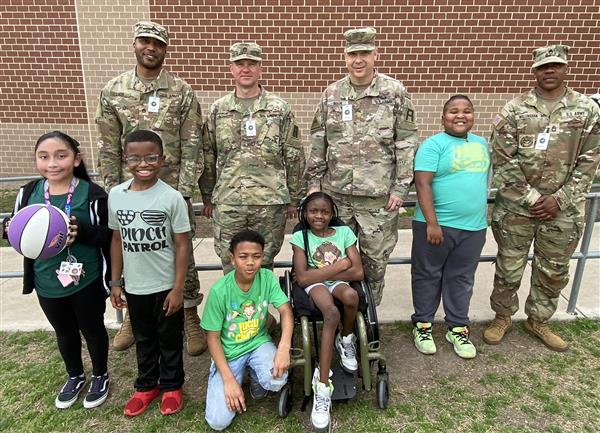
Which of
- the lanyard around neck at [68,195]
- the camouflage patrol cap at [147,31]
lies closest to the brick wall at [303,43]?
the camouflage patrol cap at [147,31]

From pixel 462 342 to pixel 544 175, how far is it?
1.34 metres

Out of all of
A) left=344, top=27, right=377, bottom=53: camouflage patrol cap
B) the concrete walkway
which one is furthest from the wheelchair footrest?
left=344, top=27, right=377, bottom=53: camouflage patrol cap

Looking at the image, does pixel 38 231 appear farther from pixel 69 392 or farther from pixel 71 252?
pixel 69 392

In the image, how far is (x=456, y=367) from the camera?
3.26 m

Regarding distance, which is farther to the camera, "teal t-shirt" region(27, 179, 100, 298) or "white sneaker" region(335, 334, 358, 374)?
"white sneaker" region(335, 334, 358, 374)

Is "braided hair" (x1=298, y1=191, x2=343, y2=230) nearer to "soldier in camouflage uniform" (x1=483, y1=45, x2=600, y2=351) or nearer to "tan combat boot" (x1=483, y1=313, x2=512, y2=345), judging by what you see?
"soldier in camouflage uniform" (x1=483, y1=45, x2=600, y2=351)

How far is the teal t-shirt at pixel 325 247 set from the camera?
3033 millimetres

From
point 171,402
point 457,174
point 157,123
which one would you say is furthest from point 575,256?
point 157,123

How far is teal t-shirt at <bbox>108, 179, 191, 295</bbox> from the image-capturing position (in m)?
2.60

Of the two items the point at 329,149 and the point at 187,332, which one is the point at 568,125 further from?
the point at 187,332

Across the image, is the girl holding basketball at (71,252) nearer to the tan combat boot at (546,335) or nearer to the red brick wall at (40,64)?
the tan combat boot at (546,335)

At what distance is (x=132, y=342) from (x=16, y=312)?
4.30 ft

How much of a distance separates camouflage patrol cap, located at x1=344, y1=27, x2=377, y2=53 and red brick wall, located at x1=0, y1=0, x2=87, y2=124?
19.1 feet

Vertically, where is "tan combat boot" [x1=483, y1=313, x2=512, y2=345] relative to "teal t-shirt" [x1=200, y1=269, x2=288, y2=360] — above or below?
below
